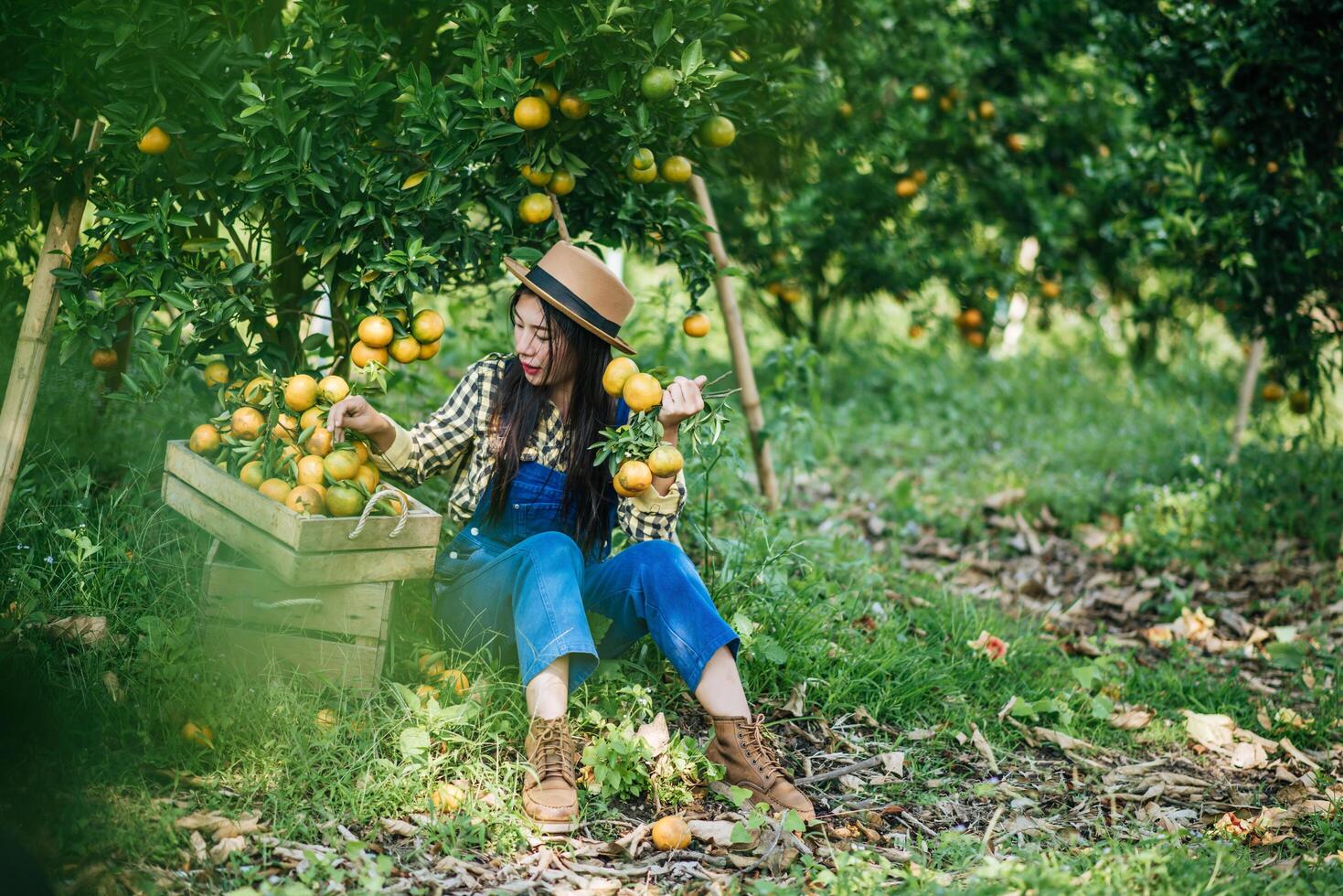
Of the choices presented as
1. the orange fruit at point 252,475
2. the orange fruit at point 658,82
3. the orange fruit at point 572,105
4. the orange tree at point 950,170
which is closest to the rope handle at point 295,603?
the orange fruit at point 252,475

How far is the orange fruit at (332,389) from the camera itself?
2.91 meters

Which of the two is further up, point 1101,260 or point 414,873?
point 1101,260

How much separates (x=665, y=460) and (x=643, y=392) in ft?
0.58

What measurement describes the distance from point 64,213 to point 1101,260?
238 inches

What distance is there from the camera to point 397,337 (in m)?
3.07

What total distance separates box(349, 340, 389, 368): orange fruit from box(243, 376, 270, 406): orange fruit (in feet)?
0.74

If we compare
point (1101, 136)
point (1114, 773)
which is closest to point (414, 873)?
point (1114, 773)

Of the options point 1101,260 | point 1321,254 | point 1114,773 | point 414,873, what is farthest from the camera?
point 1101,260

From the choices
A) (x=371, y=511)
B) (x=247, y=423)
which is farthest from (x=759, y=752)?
(x=247, y=423)

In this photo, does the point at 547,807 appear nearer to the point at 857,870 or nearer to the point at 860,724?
the point at 857,870

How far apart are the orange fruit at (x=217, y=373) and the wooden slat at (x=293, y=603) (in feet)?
1.90

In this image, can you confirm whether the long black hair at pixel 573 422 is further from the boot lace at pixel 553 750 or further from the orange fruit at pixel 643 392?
the boot lace at pixel 553 750

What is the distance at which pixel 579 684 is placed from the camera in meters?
2.91

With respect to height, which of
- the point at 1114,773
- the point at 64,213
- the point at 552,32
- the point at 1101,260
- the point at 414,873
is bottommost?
→ the point at 414,873
